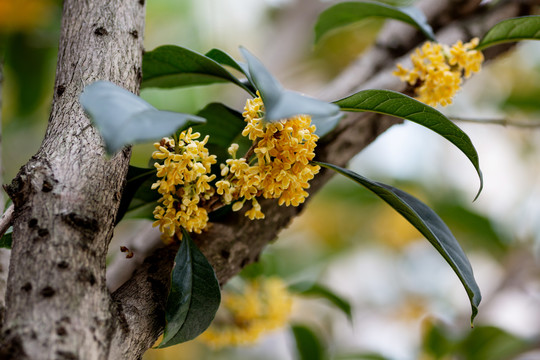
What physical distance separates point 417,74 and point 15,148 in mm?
1340

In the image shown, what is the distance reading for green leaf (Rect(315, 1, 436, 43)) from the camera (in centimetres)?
76

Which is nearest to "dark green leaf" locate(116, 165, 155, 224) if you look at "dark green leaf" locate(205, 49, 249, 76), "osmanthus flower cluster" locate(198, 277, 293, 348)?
"dark green leaf" locate(205, 49, 249, 76)

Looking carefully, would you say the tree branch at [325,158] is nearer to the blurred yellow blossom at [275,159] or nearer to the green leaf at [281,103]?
the blurred yellow blossom at [275,159]

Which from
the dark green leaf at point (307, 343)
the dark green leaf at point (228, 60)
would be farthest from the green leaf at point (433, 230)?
the dark green leaf at point (307, 343)

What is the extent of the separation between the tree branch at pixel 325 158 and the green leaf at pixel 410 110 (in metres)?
0.20

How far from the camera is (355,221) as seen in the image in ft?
7.11

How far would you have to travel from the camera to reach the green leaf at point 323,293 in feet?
2.98

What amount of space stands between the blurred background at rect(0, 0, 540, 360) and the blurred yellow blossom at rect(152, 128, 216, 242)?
733 millimetres

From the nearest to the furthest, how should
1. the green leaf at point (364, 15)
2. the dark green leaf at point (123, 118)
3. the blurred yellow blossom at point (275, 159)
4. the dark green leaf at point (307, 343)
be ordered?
the dark green leaf at point (123, 118)
the blurred yellow blossom at point (275, 159)
the green leaf at point (364, 15)
the dark green leaf at point (307, 343)

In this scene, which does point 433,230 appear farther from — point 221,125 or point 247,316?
point 247,316

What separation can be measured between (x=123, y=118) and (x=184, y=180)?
0.52ft

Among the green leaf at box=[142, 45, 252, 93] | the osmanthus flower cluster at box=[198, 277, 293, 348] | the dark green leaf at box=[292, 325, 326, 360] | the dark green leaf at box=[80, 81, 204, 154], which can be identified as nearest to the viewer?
the dark green leaf at box=[80, 81, 204, 154]

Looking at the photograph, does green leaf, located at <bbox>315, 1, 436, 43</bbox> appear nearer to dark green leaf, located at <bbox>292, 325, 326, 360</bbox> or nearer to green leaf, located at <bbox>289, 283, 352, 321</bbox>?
green leaf, located at <bbox>289, 283, 352, 321</bbox>

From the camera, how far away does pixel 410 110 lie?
0.52m
